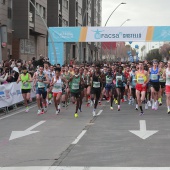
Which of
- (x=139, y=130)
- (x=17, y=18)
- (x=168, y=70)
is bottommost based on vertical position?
(x=139, y=130)

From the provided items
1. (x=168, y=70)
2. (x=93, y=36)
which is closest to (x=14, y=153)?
(x=168, y=70)

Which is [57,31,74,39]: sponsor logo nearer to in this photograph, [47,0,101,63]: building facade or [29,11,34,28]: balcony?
[29,11,34,28]: balcony

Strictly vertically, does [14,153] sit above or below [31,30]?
below

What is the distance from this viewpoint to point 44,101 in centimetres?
1828

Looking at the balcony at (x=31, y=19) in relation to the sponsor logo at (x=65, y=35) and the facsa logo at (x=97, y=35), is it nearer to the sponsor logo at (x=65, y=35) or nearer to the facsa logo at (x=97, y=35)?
the sponsor logo at (x=65, y=35)

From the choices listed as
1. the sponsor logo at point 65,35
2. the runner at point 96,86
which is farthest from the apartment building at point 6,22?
the runner at point 96,86

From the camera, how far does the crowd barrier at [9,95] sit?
1830cm

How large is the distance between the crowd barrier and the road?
1614mm

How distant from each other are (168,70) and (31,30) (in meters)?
33.2

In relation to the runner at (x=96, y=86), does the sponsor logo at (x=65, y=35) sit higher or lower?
higher

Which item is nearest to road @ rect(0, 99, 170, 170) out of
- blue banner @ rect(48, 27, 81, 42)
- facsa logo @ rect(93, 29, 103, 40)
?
facsa logo @ rect(93, 29, 103, 40)

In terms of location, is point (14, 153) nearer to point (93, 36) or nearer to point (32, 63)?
point (32, 63)

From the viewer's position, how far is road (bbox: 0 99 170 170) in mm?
8375

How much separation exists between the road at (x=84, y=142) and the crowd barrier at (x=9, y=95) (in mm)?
1614
